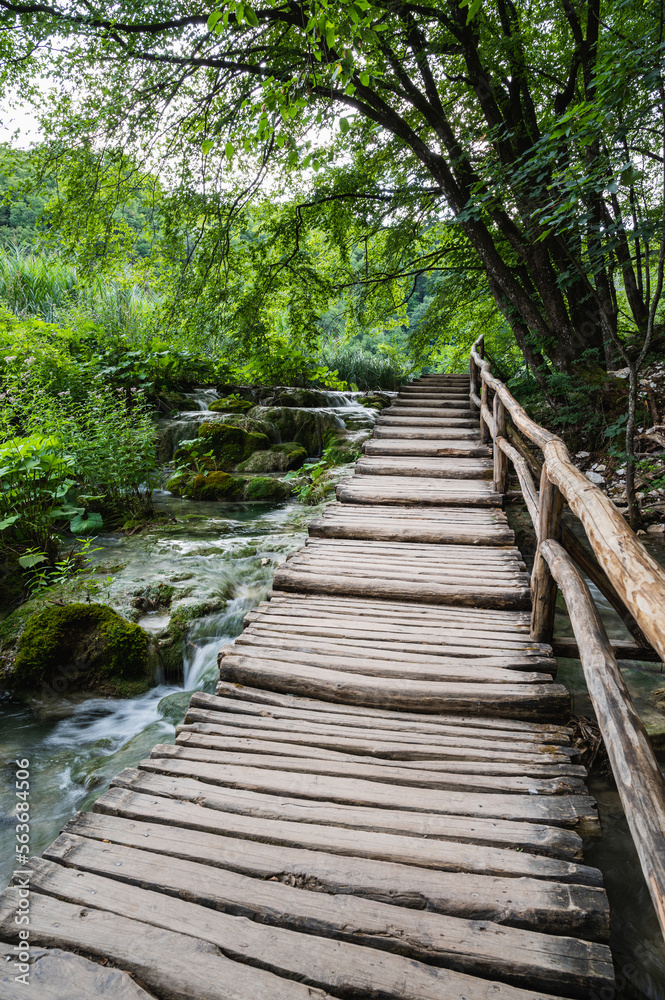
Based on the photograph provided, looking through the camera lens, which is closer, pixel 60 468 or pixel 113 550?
pixel 60 468

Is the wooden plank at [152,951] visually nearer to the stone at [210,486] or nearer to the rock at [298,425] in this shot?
the stone at [210,486]

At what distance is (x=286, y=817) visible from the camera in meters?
1.85

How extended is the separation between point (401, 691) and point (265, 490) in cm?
562

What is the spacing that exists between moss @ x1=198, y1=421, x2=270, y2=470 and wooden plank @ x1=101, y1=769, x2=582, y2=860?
277 inches

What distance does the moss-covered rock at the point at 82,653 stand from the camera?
3.81m

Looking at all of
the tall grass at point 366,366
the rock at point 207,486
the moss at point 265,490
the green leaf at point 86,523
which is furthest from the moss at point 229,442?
the tall grass at point 366,366

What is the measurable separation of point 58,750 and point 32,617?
1.12 meters

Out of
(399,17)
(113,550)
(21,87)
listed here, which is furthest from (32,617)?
(399,17)

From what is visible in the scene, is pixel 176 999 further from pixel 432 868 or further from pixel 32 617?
pixel 32 617

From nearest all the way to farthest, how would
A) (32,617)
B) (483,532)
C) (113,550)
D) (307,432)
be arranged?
(32,617)
(483,532)
(113,550)
(307,432)

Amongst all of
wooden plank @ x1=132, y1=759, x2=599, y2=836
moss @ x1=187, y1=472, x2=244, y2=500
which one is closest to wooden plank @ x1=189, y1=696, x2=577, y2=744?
wooden plank @ x1=132, y1=759, x2=599, y2=836

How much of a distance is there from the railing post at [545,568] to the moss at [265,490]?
5.39 meters

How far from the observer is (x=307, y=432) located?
9828 millimetres

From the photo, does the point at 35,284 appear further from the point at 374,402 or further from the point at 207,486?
the point at 374,402
